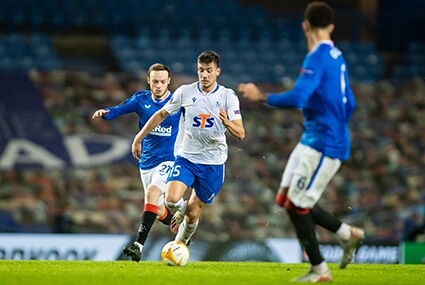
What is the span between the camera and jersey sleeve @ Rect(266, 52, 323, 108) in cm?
817

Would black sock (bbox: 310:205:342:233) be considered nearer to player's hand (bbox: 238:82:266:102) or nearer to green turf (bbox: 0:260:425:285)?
green turf (bbox: 0:260:425:285)

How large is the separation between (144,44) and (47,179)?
4100 mm

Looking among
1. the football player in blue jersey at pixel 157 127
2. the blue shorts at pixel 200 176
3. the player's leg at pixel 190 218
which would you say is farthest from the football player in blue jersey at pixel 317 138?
the football player in blue jersey at pixel 157 127

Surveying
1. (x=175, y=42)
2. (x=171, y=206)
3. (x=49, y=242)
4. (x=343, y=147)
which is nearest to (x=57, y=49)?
(x=175, y=42)

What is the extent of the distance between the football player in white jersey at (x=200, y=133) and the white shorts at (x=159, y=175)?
58 cm

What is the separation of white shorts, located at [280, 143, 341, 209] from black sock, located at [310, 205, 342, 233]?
0.68 metres

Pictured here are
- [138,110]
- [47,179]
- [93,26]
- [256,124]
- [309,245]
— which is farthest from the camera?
[93,26]

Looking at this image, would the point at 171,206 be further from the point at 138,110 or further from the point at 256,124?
the point at 256,124

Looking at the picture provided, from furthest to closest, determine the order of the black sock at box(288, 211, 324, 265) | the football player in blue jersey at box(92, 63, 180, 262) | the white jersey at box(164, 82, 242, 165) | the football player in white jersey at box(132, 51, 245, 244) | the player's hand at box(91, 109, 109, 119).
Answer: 1. the football player in blue jersey at box(92, 63, 180, 262)
2. the player's hand at box(91, 109, 109, 119)
3. the white jersey at box(164, 82, 242, 165)
4. the football player in white jersey at box(132, 51, 245, 244)
5. the black sock at box(288, 211, 324, 265)

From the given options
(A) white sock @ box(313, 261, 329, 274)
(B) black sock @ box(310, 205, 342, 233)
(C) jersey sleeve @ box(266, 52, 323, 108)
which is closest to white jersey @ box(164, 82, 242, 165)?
(B) black sock @ box(310, 205, 342, 233)

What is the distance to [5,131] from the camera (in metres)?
19.6

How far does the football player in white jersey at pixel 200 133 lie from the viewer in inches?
421

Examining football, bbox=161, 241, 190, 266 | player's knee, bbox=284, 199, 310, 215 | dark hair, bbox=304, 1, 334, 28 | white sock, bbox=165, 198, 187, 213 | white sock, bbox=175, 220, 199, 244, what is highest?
dark hair, bbox=304, 1, 334, 28

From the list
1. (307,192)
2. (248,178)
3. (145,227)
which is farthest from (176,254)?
(248,178)
